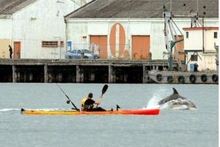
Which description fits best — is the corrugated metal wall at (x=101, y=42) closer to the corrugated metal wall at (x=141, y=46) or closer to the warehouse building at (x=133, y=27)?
the warehouse building at (x=133, y=27)

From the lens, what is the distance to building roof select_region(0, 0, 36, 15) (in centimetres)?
12862

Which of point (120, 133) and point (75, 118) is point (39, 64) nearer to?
point (75, 118)

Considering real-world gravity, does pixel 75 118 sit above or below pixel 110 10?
below

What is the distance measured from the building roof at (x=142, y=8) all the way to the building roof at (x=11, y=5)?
17.6ft

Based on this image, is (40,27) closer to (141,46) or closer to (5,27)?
(5,27)

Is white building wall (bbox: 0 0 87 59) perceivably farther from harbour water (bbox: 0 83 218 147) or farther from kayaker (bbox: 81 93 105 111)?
kayaker (bbox: 81 93 105 111)

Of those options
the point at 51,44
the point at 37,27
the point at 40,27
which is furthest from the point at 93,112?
the point at 37,27

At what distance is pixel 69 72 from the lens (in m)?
122

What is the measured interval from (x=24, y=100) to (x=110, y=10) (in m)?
37.5

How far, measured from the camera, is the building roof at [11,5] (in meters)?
129

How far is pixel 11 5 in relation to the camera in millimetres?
131625

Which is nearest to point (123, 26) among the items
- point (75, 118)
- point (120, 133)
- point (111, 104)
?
point (111, 104)

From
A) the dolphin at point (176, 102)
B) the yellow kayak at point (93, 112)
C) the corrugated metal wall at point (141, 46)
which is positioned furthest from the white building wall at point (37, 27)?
the yellow kayak at point (93, 112)

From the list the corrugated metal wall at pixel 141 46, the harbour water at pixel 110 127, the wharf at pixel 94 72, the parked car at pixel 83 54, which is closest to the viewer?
the harbour water at pixel 110 127
